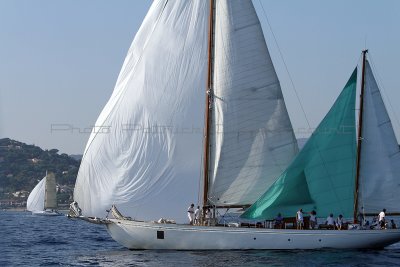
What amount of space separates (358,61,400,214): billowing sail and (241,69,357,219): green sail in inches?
24.2

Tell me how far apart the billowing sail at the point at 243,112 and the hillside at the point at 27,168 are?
124 meters

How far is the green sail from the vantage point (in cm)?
3812

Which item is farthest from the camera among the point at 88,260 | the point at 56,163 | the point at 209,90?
the point at 56,163

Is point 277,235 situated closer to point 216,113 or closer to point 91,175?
point 216,113

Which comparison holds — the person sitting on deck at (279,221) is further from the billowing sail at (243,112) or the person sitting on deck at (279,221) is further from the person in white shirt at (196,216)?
the person in white shirt at (196,216)

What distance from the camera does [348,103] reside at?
3959 cm

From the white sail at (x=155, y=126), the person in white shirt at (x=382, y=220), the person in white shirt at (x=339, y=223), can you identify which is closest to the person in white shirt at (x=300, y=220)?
the person in white shirt at (x=339, y=223)

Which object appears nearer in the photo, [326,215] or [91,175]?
[91,175]

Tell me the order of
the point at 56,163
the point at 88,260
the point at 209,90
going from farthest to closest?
the point at 56,163 → the point at 209,90 → the point at 88,260

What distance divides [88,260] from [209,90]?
933 cm

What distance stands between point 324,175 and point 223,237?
18.6 feet

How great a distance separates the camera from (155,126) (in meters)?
37.3

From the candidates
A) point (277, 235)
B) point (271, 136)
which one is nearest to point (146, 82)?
point (271, 136)

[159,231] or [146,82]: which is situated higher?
[146,82]
